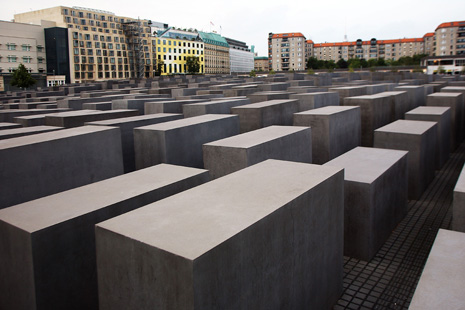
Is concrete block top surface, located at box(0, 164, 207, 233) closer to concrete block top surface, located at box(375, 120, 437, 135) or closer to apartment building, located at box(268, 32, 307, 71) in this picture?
concrete block top surface, located at box(375, 120, 437, 135)

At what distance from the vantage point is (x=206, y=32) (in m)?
127

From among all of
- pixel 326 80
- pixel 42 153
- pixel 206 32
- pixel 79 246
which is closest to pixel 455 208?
pixel 79 246

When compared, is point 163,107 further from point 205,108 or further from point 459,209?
point 459,209

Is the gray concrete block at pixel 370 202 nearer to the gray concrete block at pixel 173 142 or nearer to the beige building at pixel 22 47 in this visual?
the gray concrete block at pixel 173 142

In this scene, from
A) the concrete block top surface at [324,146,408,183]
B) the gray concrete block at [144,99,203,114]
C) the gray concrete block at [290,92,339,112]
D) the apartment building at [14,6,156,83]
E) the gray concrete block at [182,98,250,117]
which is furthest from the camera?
the apartment building at [14,6,156,83]

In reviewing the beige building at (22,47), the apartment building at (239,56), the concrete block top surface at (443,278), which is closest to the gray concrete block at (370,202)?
the concrete block top surface at (443,278)

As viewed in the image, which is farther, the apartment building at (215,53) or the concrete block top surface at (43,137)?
the apartment building at (215,53)

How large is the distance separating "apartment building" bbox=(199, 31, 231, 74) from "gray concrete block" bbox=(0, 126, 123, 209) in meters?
112

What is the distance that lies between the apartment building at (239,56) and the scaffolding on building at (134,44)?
191 feet

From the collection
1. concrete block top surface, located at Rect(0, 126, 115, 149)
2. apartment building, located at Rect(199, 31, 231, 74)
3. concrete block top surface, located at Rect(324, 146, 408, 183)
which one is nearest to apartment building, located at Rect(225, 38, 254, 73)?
apartment building, located at Rect(199, 31, 231, 74)

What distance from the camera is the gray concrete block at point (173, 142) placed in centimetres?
845

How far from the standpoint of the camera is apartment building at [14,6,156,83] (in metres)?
70.8

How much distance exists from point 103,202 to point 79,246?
0.56 meters

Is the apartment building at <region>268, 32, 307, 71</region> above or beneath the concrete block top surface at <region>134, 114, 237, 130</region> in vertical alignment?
above
